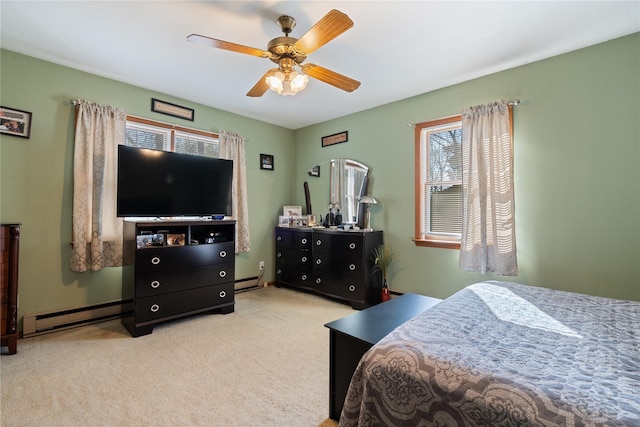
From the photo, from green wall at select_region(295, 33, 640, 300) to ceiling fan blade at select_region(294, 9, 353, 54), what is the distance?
1.99 metres

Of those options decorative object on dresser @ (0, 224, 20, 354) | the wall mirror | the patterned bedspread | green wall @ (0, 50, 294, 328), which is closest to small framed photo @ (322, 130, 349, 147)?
the wall mirror

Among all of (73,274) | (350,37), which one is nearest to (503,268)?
(350,37)

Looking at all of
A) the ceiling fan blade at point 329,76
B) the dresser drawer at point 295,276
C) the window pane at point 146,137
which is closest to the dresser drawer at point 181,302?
the dresser drawer at point 295,276

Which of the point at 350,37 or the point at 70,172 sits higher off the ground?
the point at 350,37

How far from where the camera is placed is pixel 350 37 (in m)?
2.37

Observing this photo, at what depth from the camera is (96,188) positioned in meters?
2.94

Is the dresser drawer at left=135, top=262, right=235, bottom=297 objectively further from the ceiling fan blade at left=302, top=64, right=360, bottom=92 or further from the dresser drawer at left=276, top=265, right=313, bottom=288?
the ceiling fan blade at left=302, top=64, right=360, bottom=92

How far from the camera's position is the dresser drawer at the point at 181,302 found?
2.73 m

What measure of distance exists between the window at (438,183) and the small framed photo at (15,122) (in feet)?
12.9

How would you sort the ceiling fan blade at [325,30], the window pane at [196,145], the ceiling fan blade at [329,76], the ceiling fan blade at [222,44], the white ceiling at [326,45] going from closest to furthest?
the ceiling fan blade at [325,30] → the ceiling fan blade at [222,44] → the white ceiling at [326,45] → the ceiling fan blade at [329,76] → the window pane at [196,145]

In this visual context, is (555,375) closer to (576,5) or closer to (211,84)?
(576,5)

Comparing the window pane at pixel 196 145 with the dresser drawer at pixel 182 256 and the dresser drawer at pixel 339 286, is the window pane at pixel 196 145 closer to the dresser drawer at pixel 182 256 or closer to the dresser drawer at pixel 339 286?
the dresser drawer at pixel 182 256

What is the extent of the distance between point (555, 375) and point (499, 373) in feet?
0.55

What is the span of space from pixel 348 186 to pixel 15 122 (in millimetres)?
3491
